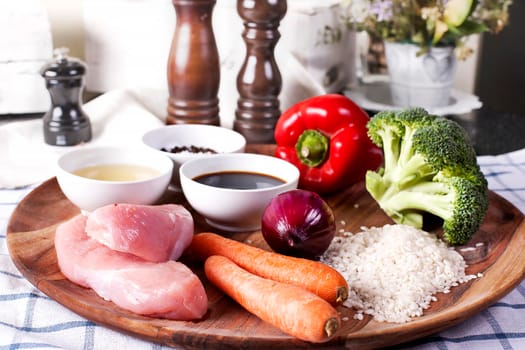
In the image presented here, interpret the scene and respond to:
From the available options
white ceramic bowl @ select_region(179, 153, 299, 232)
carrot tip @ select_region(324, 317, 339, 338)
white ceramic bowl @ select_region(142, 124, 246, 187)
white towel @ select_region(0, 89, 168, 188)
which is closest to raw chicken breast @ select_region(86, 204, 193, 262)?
white ceramic bowl @ select_region(179, 153, 299, 232)

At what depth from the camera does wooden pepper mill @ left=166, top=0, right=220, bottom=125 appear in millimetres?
2180

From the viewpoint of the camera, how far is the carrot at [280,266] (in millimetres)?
1247

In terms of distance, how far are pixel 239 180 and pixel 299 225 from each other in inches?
12.7

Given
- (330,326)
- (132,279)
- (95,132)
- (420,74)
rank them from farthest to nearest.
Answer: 1. (420,74)
2. (95,132)
3. (132,279)
4. (330,326)

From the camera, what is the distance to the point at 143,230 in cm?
132

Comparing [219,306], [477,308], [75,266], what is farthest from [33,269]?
[477,308]

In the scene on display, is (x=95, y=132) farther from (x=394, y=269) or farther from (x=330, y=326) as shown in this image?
(x=330, y=326)

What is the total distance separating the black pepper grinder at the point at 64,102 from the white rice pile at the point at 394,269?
112cm

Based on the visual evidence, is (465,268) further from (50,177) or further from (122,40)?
(122,40)

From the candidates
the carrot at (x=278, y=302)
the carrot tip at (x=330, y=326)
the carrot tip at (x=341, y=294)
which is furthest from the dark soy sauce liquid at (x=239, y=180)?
the carrot tip at (x=330, y=326)

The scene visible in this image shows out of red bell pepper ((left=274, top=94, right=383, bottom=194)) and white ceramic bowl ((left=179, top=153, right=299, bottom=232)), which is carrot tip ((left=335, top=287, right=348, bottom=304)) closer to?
white ceramic bowl ((left=179, top=153, right=299, bottom=232))

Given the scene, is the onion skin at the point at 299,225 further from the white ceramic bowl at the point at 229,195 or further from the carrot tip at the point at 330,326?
the carrot tip at the point at 330,326

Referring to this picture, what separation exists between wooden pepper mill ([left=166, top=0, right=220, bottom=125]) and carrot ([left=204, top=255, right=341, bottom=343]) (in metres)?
0.97

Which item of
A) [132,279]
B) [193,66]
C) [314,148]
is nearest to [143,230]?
[132,279]
